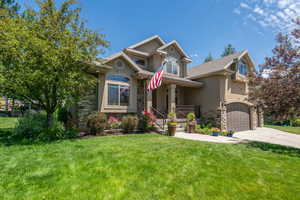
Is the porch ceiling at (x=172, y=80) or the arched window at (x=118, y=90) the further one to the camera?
the porch ceiling at (x=172, y=80)

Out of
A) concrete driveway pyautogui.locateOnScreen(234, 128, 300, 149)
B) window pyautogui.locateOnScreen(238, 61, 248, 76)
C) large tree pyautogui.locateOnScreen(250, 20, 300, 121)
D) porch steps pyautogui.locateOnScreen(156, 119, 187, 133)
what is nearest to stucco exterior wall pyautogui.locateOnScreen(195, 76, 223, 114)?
concrete driveway pyautogui.locateOnScreen(234, 128, 300, 149)

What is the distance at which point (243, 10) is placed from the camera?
33.7ft

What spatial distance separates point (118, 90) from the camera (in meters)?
10.5

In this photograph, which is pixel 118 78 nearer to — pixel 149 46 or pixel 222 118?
pixel 149 46

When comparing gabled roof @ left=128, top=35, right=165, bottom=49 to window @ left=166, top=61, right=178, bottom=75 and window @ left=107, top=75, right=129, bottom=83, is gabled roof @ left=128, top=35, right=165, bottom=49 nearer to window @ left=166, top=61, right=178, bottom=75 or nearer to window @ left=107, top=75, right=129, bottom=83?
window @ left=166, top=61, right=178, bottom=75

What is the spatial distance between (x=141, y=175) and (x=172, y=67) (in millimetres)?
12648

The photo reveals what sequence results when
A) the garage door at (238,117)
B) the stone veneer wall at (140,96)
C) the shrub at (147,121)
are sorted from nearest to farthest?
the shrub at (147,121), the stone veneer wall at (140,96), the garage door at (238,117)

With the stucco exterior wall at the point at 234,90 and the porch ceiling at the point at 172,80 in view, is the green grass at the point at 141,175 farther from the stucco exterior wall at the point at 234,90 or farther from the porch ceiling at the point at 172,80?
the stucco exterior wall at the point at 234,90

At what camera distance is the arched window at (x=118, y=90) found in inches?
401

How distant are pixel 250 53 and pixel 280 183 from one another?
16410 millimetres

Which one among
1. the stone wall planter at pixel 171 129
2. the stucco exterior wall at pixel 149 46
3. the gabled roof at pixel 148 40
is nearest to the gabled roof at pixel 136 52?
the gabled roof at pixel 148 40

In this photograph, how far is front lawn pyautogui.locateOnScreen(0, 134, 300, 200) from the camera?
2.80 m

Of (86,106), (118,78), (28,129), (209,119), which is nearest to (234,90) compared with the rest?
(209,119)

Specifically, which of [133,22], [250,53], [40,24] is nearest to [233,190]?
[40,24]
